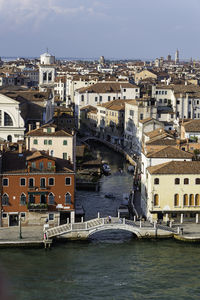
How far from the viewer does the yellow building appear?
68.1 feet

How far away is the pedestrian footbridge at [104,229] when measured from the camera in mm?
19297

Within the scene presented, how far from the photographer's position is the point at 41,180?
66.3 feet

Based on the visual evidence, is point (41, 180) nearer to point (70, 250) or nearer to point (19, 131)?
point (70, 250)

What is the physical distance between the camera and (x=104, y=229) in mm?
19609

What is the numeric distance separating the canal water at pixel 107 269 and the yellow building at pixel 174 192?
1870mm

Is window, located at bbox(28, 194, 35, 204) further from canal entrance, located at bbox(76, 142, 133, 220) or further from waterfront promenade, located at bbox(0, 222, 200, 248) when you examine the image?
canal entrance, located at bbox(76, 142, 133, 220)

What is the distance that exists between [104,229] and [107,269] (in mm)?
3594

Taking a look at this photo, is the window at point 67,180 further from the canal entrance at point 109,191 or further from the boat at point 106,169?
the boat at point 106,169

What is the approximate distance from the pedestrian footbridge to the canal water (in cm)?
35

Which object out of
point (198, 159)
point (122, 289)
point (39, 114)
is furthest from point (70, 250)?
point (39, 114)

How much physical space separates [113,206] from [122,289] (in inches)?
410

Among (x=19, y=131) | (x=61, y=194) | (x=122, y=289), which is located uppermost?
(x=19, y=131)

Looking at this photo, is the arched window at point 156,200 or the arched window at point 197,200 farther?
the arched window at point 197,200

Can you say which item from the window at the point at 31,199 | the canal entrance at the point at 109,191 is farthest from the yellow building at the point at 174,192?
the window at the point at 31,199
